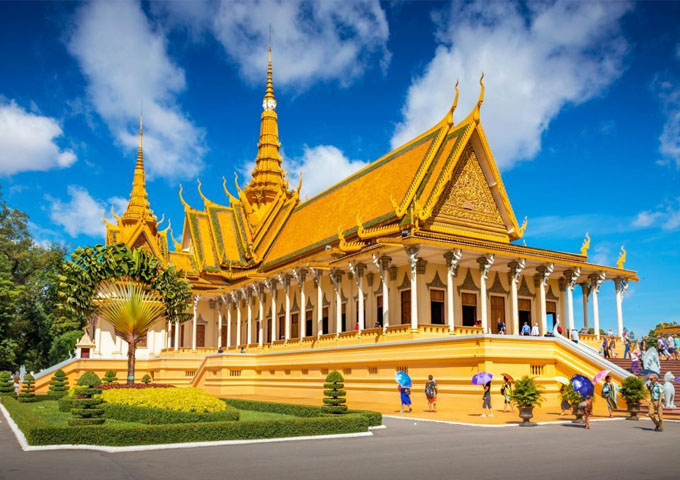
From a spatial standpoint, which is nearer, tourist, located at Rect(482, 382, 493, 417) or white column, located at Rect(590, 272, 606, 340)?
tourist, located at Rect(482, 382, 493, 417)

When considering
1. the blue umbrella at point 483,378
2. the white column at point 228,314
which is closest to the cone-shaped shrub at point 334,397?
the blue umbrella at point 483,378

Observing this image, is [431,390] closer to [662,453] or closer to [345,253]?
[662,453]

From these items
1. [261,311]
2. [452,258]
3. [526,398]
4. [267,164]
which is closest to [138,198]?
[267,164]

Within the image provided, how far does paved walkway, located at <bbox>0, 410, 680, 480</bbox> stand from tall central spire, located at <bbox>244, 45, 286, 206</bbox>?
117 feet

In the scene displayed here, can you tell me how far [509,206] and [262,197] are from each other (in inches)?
853

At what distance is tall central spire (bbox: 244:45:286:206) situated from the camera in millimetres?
49719

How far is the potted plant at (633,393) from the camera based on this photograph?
56.7 ft

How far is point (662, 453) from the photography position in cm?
1148

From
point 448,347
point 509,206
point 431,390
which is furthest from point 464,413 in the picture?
point 509,206

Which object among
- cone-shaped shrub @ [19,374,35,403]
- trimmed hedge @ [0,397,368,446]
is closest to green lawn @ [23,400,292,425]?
trimmed hedge @ [0,397,368,446]

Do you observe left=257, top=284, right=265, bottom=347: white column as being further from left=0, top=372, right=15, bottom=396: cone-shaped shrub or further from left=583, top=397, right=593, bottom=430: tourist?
left=583, top=397, right=593, bottom=430: tourist

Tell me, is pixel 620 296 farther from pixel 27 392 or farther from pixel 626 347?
pixel 27 392

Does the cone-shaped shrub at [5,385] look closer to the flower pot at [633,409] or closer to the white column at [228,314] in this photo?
the white column at [228,314]

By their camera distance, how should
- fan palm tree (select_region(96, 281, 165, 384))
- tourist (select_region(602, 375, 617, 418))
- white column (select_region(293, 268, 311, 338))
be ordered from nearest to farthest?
tourist (select_region(602, 375, 617, 418)) < fan palm tree (select_region(96, 281, 165, 384)) < white column (select_region(293, 268, 311, 338))
